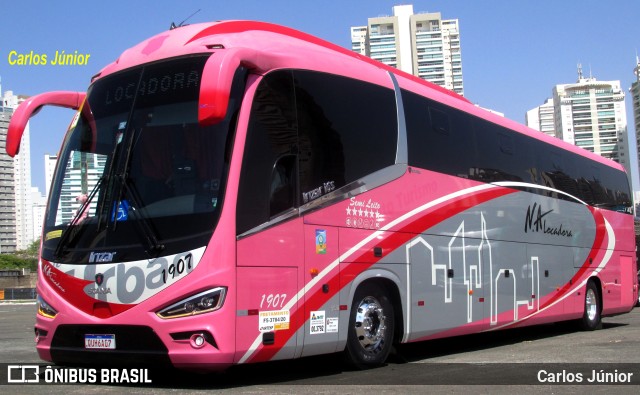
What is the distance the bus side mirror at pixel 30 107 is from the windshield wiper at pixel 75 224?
43.0 inches

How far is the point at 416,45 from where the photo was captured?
9506 cm

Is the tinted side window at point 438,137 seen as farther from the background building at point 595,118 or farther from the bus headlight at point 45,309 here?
the background building at point 595,118

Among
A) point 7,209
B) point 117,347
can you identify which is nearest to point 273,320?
point 117,347

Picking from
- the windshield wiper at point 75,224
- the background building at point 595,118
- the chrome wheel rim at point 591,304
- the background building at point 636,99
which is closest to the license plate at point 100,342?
the windshield wiper at point 75,224

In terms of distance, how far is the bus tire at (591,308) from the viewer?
16.2 metres

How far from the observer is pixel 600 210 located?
1703cm

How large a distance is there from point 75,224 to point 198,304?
1.77 metres

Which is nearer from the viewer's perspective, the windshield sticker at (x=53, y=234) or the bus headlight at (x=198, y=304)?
the bus headlight at (x=198, y=304)

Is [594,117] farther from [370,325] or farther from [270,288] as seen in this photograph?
[270,288]

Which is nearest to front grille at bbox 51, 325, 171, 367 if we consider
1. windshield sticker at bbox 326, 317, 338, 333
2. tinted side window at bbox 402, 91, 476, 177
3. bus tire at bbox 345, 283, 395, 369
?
windshield sticker at bbox 326, 317, 338, 333

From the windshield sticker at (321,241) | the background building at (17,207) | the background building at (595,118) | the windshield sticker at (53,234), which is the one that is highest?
the background building at (595,118)

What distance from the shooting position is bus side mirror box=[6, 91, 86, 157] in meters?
7.96

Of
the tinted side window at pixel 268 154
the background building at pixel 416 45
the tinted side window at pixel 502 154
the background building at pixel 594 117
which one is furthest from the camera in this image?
the background building at pixel 594 117

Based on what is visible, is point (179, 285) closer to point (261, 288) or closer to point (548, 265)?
point (261, 288)
